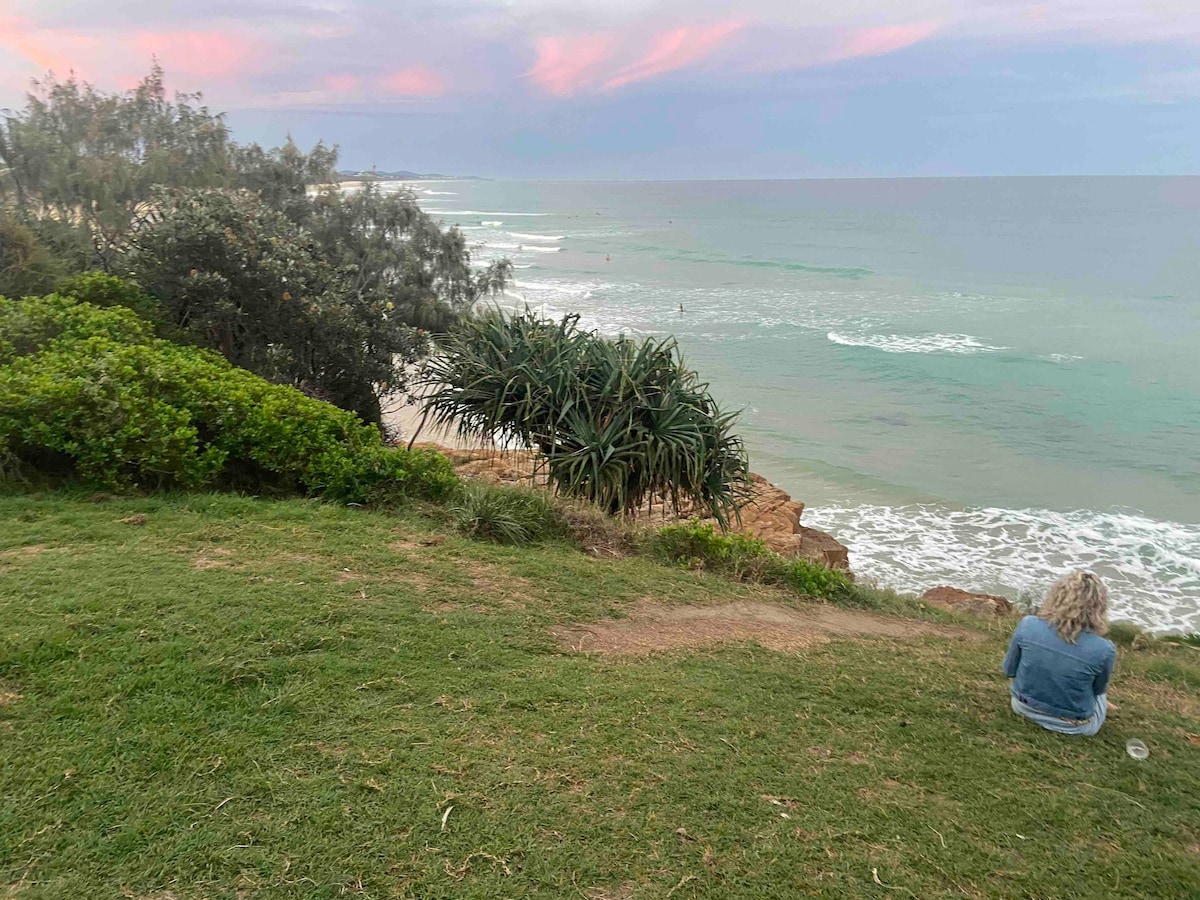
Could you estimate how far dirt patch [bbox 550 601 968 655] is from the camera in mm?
5887

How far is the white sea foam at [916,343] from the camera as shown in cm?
3491

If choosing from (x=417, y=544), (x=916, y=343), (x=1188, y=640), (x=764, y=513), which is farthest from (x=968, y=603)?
(x=916, y=343)

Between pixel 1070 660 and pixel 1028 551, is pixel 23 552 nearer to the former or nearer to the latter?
pixel 1070 660

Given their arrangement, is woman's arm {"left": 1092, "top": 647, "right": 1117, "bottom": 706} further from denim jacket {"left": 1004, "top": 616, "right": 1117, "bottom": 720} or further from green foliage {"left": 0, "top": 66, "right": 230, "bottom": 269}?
green foliage {"left": 0, "top": 66, "right": 230, "bottom": 269}

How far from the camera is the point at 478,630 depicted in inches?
217

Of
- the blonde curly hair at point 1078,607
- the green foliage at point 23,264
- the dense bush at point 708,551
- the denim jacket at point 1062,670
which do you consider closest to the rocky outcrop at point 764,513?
the dense bush at point 708,551

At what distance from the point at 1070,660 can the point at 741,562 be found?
3.68m

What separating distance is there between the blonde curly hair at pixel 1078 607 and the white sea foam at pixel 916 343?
31.3 metres

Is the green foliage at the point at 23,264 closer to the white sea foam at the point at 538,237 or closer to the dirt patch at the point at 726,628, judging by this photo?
the dirt patch at the point at 726,628

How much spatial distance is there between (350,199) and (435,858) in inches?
706

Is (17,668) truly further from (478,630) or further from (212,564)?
(478,630)

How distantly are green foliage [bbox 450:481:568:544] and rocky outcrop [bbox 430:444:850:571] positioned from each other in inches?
129

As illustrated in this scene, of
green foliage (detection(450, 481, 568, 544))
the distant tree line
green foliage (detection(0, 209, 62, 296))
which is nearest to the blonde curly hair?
green foliage (detection(450, 481, 568, 544))

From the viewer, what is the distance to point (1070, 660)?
499cm
